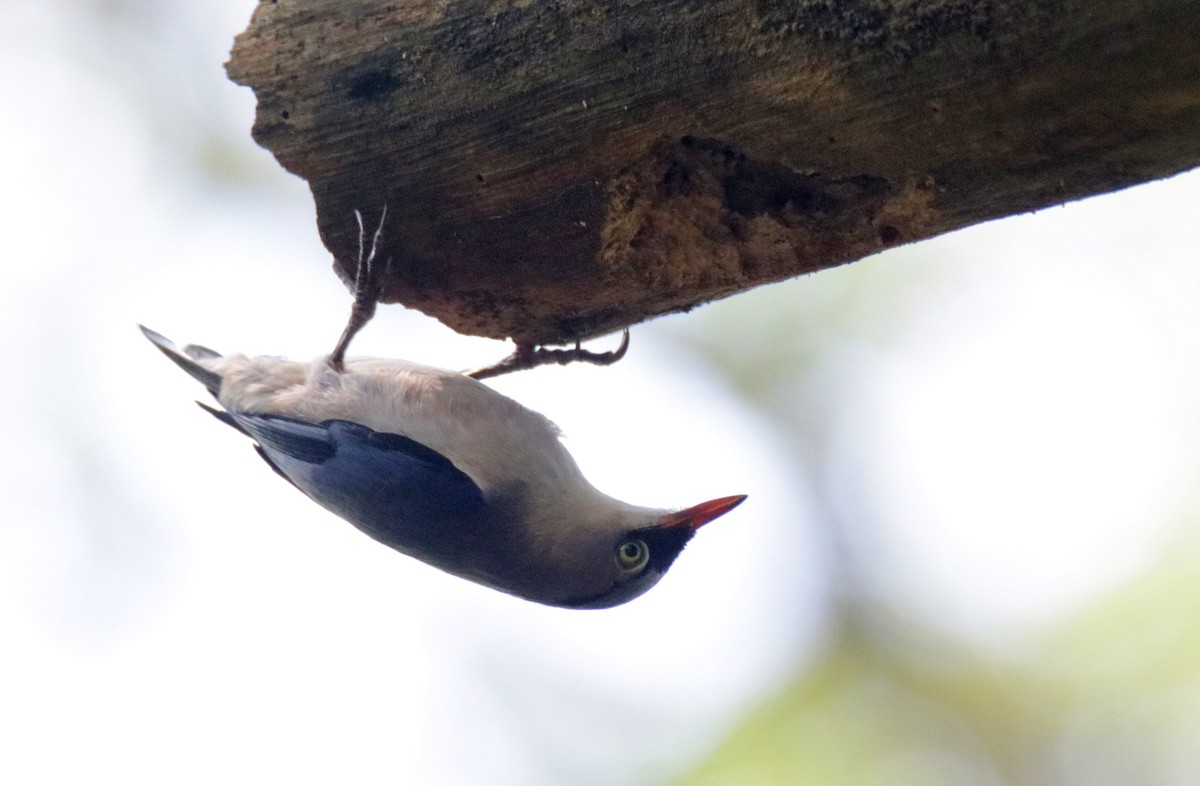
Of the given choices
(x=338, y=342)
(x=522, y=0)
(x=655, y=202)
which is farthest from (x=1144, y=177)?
(x=338, y=342)

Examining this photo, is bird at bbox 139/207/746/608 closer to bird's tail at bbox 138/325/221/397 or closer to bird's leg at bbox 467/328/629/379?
bird's leg at bbox 467/328/629/379

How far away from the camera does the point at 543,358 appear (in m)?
4.19

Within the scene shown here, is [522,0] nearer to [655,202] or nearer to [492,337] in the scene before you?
[655,202]

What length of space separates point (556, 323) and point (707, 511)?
104cm

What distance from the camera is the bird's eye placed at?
4.23m

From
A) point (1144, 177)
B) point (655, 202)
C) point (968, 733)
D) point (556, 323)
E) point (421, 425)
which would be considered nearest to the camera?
point (1144, 177)

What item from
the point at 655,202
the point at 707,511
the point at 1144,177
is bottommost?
the point at 707,511

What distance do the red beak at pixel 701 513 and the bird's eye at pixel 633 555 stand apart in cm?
13

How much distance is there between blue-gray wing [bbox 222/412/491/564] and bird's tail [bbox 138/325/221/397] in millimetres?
736

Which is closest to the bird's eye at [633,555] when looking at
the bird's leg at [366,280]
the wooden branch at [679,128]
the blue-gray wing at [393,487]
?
the blue-gray wing at [393,487]

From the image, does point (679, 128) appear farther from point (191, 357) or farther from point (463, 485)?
point (191, 357)

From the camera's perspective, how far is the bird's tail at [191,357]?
474cm

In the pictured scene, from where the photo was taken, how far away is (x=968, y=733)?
25.8ft

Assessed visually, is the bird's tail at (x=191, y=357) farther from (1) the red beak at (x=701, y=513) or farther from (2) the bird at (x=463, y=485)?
(1) the red beak at (x=701, y=513)
